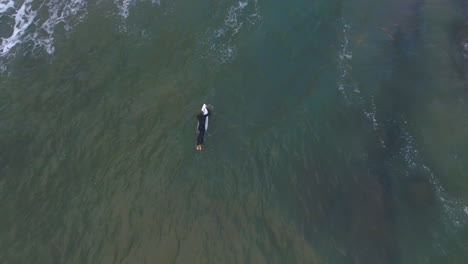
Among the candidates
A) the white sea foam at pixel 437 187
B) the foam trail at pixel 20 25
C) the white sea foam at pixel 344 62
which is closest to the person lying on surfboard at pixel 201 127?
the white sea foam at pixel 344 62

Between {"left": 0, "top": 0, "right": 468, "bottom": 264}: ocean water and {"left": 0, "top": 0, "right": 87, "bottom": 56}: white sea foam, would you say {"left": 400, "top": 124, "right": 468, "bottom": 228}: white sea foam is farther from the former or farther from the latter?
→ {"left": 0, "top": 0, "right": 87, "bottom": 56}: white sea foam

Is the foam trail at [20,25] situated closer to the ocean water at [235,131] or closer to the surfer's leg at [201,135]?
the ocean water at [235,131]

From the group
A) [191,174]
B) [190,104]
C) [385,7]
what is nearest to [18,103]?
[190,104]

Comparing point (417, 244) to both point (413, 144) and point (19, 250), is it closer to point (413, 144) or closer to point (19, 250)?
point (413, 144)

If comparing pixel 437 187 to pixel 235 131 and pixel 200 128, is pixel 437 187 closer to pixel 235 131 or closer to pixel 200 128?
pixel 235 131

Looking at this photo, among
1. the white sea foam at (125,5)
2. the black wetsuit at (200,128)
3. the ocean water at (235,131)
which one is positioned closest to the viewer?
the ocean water at (235,131)

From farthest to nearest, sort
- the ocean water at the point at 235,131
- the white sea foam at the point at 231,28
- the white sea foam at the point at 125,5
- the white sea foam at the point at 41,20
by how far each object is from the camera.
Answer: the white sea foam at the point at 125,5 → the white sea foam at the point at 41,20 → the white sea foam at the point at 231,28 → the ocean water at the point at 235,131
